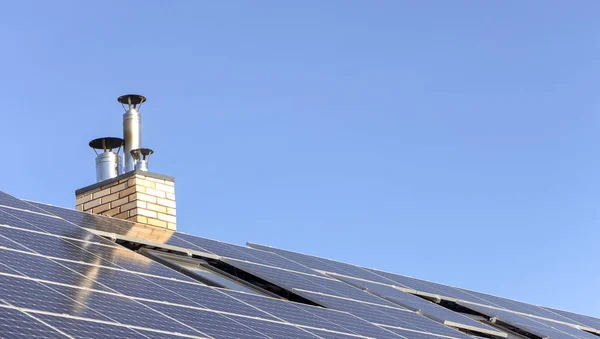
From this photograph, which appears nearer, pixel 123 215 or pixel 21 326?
pixel 21 326

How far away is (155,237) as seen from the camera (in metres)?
22.8

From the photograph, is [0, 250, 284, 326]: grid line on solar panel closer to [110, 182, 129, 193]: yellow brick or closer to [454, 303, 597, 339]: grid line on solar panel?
[110, 182, 129, 193]: yellow brick

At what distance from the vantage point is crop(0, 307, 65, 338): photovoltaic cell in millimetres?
12734

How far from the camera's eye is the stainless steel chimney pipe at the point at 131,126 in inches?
1035

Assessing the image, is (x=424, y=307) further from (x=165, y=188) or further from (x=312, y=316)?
(x=312, y=316)

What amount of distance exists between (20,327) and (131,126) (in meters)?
13.9

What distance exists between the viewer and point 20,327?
1305cm

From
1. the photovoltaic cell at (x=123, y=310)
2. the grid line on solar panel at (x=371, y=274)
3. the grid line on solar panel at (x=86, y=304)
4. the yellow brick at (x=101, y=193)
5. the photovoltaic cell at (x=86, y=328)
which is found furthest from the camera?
the grid line on solar panel at (x=371, y=274)

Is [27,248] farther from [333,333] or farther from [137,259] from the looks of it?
[333,333]

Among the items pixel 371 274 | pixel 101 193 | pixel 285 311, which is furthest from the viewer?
pixel 371 274

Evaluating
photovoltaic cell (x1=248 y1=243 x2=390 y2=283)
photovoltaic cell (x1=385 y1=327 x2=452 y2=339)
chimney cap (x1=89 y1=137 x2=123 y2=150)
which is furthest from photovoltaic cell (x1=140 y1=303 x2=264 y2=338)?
chimney cap (x1=89 y1=137 x2=123 y2=150)

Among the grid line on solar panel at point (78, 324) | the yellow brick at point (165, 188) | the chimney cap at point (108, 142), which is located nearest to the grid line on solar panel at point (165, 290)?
the grid line on solar panel at point (78, 324)

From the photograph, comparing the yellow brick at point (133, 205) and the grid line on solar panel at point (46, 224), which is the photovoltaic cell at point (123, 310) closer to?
the grid line on solar panel at point (46, 224)

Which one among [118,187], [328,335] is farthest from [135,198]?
[328,335]
